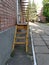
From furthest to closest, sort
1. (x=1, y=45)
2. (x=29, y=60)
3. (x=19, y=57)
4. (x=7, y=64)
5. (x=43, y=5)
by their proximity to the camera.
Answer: (x=43, y=5) < (x=19, y=57) < (x=29, y=60) < (x=7, y=64) < (x=1, y=45)

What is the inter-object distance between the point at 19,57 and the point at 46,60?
976 mm

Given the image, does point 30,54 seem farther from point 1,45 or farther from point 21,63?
point 1,45

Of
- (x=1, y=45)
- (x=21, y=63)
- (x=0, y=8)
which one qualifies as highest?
(x=0, y=8)

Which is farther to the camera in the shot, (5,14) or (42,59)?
(5,14)

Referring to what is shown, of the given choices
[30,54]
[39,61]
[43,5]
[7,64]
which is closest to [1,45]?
[7,64]

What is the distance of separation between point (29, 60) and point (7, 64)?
2.39 ft

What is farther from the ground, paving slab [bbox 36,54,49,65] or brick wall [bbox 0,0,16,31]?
brick wall [bbox 0,0,16,31]

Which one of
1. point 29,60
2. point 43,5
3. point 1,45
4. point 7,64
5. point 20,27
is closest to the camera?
point 1,45

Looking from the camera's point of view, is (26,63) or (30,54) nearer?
(26,63)

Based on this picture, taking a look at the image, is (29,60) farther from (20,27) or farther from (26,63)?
(20,27)

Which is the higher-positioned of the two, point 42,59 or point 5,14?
point 5,14

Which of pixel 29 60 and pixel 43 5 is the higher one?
pixel 43 5

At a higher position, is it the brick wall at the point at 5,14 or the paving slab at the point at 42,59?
the brick wall at the point at 5,14

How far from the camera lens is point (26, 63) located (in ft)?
17.3
